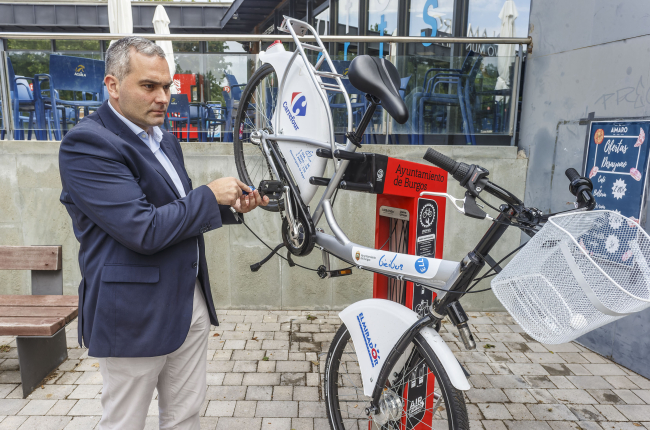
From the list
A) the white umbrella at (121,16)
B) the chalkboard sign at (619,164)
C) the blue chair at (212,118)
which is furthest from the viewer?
the white umbrella at (121,16)

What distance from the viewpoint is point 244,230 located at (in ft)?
14.8

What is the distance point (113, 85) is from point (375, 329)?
1521mm

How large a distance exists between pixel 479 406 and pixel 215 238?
2842mm

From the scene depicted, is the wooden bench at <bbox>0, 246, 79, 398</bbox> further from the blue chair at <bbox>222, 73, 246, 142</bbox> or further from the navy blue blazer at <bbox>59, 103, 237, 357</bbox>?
the blue chair at <bbox>222, 73, 246, 142</bbox>

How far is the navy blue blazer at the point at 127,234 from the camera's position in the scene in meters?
1.56

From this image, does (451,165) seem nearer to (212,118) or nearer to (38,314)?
(38,314)

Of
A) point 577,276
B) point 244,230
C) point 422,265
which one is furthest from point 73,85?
point 577,276

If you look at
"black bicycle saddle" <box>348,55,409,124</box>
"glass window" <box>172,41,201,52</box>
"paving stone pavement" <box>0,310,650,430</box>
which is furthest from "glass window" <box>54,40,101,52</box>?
"black bicycle saddle" <box>348,55,409,124</box>

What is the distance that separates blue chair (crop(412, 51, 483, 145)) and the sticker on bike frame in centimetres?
281

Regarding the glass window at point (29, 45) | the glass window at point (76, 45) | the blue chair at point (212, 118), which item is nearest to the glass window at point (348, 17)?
the blue chair at point (212, 118)

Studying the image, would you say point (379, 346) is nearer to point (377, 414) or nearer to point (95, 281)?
point (377, 414)

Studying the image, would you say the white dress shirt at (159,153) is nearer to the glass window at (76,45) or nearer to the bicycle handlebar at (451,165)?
the bicycle handlebar at (451,165)

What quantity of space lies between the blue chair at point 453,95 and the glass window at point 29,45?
375 centimetres

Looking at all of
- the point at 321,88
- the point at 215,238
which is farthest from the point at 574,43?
the point at 215,238
